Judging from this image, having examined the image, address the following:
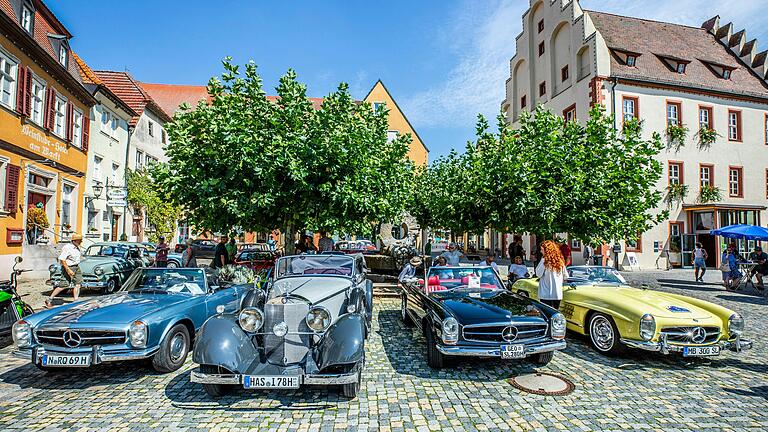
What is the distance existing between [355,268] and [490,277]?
2640mm

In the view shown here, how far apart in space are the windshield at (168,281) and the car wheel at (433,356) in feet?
12.8

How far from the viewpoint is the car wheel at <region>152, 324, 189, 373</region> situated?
5.90 m

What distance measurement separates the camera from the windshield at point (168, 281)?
7.26m

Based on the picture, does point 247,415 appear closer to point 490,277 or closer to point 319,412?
point 319,412

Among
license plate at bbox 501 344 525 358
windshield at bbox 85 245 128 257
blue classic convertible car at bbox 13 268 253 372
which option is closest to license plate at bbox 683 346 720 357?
license plate at bbox 501 344 525 358

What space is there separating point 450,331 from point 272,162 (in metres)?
6.71

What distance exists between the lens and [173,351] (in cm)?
621

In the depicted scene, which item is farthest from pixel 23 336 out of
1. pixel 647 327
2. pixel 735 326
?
pixel 735 326

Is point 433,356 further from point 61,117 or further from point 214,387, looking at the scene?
point 61,117

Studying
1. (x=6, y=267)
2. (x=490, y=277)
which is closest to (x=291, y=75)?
(x=490, y=277)

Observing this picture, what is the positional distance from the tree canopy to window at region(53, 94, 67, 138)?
17610mm

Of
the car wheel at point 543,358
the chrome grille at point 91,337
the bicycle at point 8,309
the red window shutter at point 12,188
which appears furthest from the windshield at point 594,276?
the red window shutter at point 12,188

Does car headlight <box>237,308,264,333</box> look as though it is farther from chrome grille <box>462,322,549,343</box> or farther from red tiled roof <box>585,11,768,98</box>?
red tiled roof <box>585,11,768,98</box>

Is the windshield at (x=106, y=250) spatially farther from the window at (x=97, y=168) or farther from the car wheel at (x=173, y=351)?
the car wheel at (x=173, y=351)
